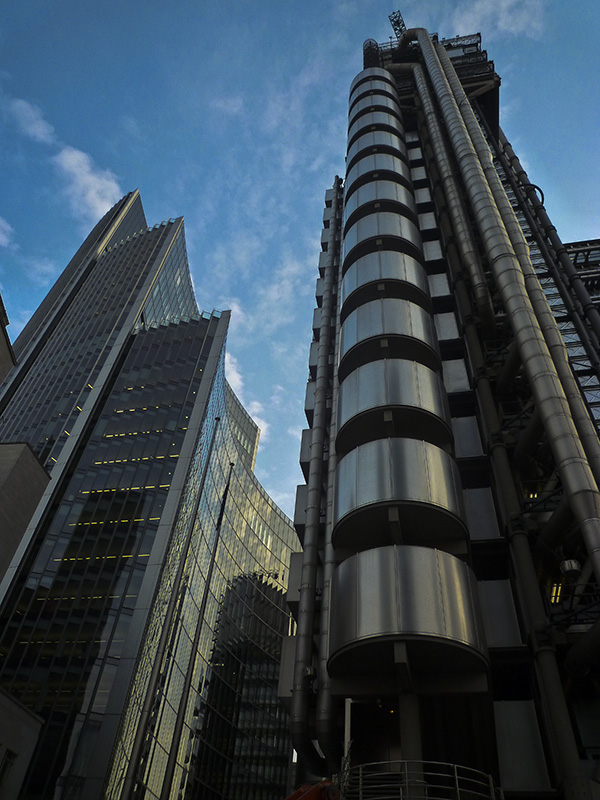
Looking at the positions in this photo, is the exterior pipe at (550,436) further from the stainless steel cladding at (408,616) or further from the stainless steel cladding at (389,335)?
the stainless steel cladding at (389,335)

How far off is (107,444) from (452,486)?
52788 mm

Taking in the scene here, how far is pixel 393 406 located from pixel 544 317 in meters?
7.61

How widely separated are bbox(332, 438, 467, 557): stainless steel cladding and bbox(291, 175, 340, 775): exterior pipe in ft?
10.6

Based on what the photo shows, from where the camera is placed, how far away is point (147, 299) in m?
97.8

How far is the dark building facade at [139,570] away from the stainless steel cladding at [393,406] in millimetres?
33390

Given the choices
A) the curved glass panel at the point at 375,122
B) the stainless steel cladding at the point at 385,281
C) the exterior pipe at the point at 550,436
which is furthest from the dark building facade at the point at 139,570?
the exterior pipe at the point at 550,436

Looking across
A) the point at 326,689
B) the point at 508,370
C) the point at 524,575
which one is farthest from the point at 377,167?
the point at 326,689

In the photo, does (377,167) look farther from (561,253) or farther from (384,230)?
(561,253)

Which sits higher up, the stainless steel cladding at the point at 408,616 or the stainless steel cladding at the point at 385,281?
the stainless steel cladding at the point at 385,281

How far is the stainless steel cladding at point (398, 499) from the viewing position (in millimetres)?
21719

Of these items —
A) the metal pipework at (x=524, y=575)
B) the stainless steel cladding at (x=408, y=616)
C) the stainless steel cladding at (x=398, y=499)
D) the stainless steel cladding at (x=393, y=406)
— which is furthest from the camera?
the stainless steel cladding at (x=393, y=406)

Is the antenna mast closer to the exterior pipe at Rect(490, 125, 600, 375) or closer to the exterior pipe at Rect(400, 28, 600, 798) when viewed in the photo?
the exterior pipe at Rect(490, 125, 600, 375)

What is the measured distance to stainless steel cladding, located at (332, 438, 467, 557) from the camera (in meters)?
21.7

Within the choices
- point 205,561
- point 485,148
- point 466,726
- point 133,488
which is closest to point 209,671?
point 205,561
